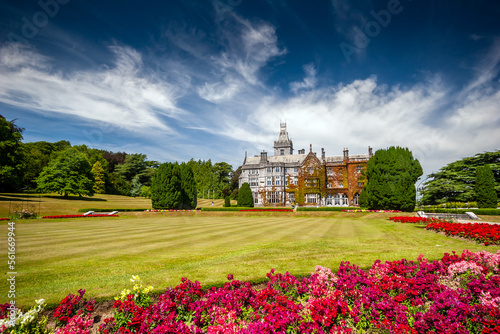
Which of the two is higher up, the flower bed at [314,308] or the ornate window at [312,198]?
the ornate window at [312,198]

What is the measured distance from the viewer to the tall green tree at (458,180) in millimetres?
40812

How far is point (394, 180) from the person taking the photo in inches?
1353

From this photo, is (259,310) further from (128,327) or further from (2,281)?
(2,281)

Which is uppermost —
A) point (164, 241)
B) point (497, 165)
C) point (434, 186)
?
point (497, 165)

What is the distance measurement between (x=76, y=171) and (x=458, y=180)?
78.8m

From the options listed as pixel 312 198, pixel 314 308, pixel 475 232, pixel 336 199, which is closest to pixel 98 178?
pixel 312 198

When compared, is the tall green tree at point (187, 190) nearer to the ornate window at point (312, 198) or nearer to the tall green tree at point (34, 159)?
the ornate window at point (312, 198)

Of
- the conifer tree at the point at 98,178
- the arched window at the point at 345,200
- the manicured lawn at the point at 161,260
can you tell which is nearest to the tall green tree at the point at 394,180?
the manicured lawn at the point at 161,260

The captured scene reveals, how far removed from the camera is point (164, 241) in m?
13.1

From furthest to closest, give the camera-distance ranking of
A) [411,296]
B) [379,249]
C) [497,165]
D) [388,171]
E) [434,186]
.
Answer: [434,186]
[497,165]
[388,171]
[379,249]
[411,296]

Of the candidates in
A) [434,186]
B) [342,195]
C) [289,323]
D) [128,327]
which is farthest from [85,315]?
[342,195]

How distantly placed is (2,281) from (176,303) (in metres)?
5.53

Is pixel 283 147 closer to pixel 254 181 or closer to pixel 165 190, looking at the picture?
pixel 254 181

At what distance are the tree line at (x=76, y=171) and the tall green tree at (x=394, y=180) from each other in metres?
31.7
